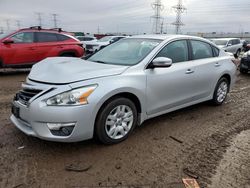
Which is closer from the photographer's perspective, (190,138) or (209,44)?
(190,138)

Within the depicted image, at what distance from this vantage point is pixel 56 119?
9.75 ft

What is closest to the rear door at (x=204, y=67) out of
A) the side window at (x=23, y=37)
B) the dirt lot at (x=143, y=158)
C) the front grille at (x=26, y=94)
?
the dirt lot at (x=143, y=158)

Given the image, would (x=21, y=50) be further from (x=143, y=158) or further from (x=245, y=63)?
(x=245, y=63)

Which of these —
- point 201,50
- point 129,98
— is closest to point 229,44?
point 201,50

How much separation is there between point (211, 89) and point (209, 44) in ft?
3.21

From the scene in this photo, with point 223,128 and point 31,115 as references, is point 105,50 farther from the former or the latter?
point 223,128

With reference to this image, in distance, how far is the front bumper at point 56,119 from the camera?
296 cm

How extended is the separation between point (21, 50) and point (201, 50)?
6.42 m

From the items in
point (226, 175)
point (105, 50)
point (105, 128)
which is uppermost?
point (105, 50)

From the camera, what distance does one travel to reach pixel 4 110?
4883 millimetres

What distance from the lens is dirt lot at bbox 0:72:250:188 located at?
2740 mm

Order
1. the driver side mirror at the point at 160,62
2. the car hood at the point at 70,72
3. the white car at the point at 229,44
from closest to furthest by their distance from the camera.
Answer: the car hood at the point at 70,72
the driver side mirror at the point at 160,62
the white car at the point at 229,44

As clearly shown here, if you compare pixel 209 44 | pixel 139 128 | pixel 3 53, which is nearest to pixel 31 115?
pixel 139 128

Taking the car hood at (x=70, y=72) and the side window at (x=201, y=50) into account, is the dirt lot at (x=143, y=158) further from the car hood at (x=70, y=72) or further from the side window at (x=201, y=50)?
the side window at (x=201, y=50)
